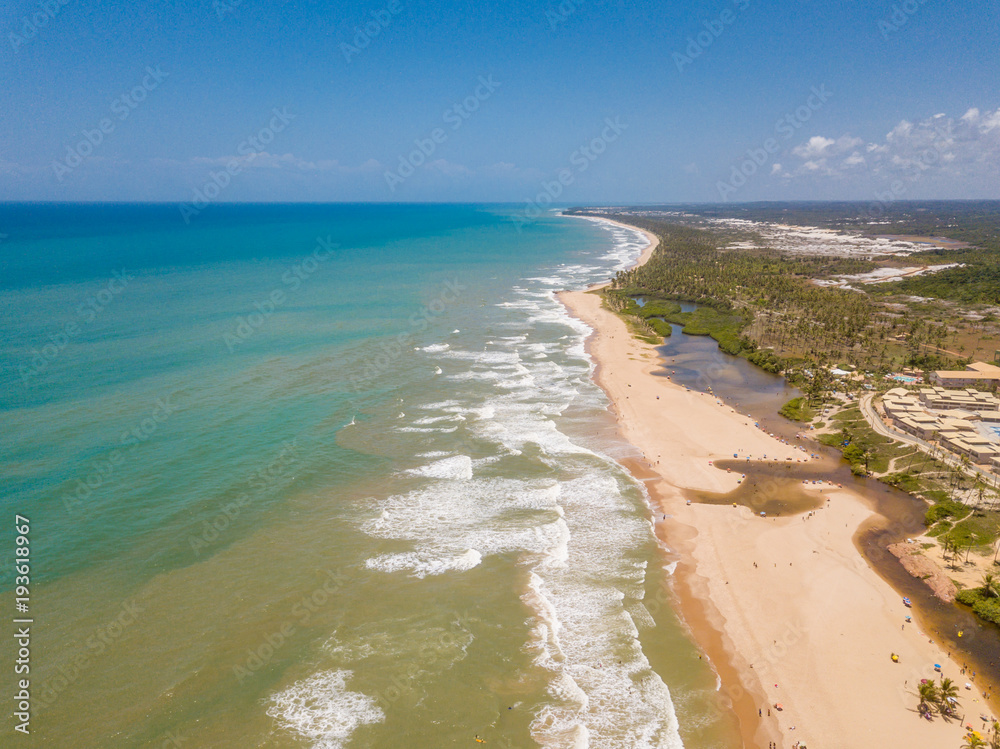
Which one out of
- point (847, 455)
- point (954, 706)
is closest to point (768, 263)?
point (847, 455)

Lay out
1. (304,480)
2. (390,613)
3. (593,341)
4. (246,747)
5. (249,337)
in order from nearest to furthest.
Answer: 1. (246,747)
2. (390,613)
3. (304,480)
4. (249,337)
5. (593,341)

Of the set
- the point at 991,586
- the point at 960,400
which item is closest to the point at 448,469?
the point at 991,586

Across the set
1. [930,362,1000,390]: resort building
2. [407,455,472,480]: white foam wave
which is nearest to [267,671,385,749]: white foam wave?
[407,455,472,480]: white foam wave

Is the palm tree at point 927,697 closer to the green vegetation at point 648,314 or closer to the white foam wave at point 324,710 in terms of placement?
the white foam wave at point 324,710

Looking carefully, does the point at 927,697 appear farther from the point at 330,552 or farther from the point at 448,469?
the point at 330,552

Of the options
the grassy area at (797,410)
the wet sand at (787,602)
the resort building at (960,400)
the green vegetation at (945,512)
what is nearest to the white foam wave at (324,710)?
the wet sand at (787,602)

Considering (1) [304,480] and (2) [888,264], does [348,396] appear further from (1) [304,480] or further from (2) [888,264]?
(2) [888,264]
